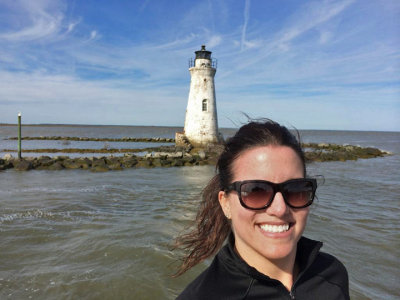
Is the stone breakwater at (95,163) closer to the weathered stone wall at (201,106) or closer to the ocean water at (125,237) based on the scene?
the weathered stone wall at (201,106)

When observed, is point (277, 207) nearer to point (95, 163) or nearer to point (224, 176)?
point (224, 176)

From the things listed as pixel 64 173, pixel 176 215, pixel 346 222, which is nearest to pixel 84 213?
pixel 176 215

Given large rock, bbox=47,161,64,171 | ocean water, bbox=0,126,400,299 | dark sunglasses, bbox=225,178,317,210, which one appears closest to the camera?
dark sunglasses, bbox=225,178,317,210

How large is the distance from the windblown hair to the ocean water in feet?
7.29

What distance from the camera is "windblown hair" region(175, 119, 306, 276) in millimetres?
1771

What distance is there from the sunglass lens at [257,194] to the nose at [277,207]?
0.03m

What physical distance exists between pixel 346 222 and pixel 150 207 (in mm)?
4892

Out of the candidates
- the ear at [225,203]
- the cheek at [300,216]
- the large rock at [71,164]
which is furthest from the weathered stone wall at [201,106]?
the cheek at [300,216]

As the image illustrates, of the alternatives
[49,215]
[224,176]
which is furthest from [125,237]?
[224,176]

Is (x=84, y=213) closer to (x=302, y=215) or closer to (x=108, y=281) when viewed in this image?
(x=108, y=281)

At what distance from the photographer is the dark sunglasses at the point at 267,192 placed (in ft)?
5.49

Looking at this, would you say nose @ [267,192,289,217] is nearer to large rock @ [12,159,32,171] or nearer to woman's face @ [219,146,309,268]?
woman's face @ [219,146,309,268]

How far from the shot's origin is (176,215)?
304 inches

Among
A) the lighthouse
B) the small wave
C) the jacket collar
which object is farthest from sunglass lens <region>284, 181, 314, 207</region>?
the lighthouse
